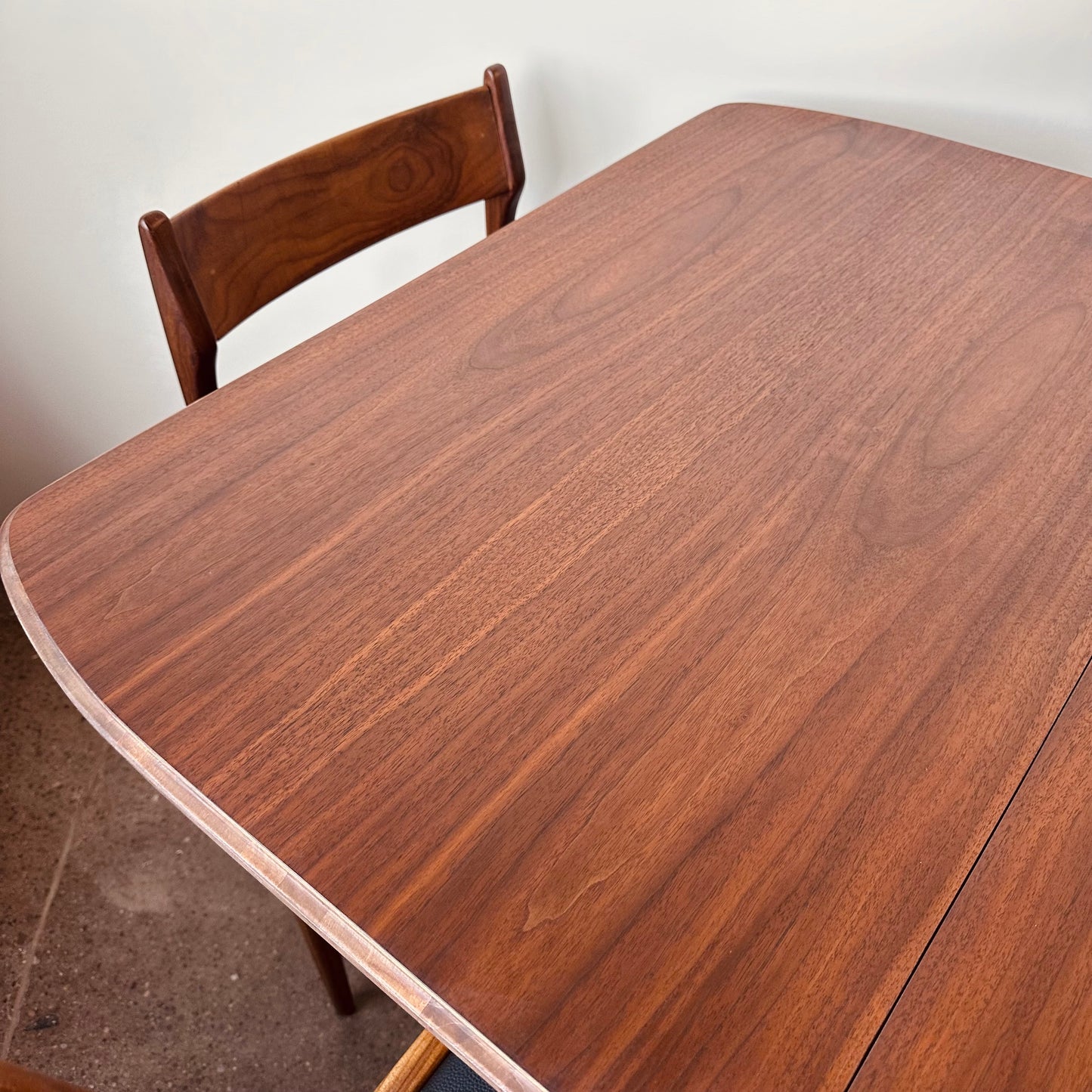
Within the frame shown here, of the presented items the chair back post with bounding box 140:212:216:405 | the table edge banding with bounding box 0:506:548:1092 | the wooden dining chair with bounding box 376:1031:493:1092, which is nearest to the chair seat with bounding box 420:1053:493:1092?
the wooden dining chair with bounding box 376:1031:493:1092

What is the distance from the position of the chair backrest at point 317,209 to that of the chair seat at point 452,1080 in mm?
570

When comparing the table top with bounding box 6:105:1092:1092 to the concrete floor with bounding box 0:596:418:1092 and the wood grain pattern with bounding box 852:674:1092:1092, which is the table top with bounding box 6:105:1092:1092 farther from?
the concrete floor with bounding box 0:596:418:1092

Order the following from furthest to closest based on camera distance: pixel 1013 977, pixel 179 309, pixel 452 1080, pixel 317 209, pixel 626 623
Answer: pixel 317 209 < pixel 179 309 < pixel 452 1080 < pixel 626 623 < pixel 1013 977

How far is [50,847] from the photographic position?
1.42 m

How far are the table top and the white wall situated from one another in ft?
1.10

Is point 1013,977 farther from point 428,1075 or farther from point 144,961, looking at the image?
point 144,961

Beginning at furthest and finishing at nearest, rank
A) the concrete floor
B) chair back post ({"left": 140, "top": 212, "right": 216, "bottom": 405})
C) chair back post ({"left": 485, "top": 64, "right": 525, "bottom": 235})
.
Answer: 1. the concrete floor
2. chair back post ({"left": 485, "top": 64, "right": 525, "bottom": 235})
3. chair back post ({"left": 140, "top": 212, "right": 216, "bottom": 405})

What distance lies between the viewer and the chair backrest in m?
0.85

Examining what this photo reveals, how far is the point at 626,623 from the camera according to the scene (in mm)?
577

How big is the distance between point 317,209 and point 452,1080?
2.46 ft

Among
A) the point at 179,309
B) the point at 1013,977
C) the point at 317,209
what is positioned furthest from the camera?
the point at 317,209

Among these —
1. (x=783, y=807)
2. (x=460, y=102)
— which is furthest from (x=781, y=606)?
(x=460, y=102)

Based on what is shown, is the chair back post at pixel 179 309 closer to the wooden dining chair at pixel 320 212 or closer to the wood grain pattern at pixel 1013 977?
the wooden dining chair at pixel 320 212

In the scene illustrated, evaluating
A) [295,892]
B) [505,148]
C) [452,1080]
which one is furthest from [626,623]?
[505,148]
